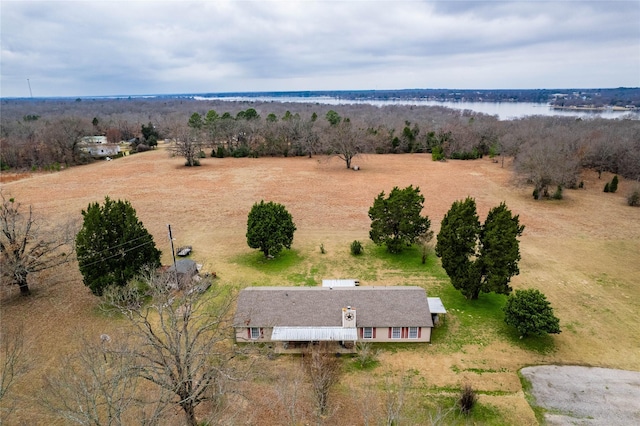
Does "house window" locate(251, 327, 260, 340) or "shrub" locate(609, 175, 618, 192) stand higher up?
"shrub" locate(609, 175, 618, 192)

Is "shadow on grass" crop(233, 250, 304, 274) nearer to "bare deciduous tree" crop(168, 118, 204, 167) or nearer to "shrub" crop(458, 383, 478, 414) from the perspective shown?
"shrub" crop(458, 383, 478, 414)

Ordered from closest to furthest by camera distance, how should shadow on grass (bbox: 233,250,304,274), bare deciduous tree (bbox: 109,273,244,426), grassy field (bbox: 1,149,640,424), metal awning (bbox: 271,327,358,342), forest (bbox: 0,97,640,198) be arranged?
bare deciduous tree (bbox: 109,273,244,426), grassy field (bbox: 1,149,640,424), metal awning (bbox: 271,327,358,342), shadow on grass (bbox: 233,250,304,274), forest (bbox: 0,97,640,198)

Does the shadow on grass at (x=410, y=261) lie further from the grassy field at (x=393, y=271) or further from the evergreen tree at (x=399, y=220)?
the evergreen tree at (x=399, y=220)

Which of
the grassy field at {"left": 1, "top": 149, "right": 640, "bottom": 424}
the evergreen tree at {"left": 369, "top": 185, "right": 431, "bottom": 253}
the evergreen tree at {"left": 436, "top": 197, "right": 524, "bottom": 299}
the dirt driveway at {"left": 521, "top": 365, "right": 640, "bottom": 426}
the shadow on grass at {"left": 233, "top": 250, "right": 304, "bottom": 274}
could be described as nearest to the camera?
the dirt driveway at {"left": 521, "top": 365, "right": 640, "bottom": 426}

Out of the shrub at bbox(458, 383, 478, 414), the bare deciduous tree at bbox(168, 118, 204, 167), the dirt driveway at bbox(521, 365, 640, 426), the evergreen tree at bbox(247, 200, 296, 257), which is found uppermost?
the bare deciduous tree at bbox(168, 118, 204, 167)

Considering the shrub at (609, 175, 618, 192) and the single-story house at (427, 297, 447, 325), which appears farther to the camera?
the shrub at (609, 175, 618, 192)

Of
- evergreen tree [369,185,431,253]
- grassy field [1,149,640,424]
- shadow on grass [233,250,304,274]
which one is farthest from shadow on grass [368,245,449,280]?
shadow on grass [233,250,304,274]

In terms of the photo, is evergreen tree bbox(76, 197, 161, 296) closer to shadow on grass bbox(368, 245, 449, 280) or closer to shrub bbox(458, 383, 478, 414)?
shadow on grass bbox(368, 245, 449, 280)

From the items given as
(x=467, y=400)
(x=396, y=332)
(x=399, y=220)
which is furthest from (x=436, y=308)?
(x=399, y=220)
